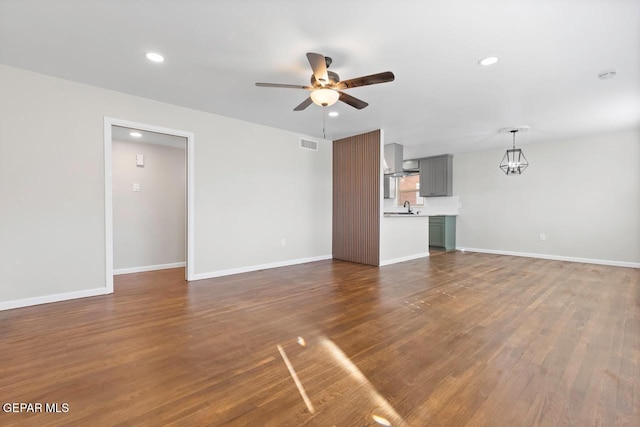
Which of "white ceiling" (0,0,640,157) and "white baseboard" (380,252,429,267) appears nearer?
"white ceiling" (0,0,640,157)

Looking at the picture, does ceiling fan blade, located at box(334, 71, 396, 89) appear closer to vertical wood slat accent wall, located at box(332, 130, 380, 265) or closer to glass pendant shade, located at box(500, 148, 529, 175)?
vertical wood slat accent wall, located at box(332, 130, 380, 265)

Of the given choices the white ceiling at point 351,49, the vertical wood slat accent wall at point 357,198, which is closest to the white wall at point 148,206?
the white ceiling at point 351,49

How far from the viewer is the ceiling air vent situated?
5469 millimetres

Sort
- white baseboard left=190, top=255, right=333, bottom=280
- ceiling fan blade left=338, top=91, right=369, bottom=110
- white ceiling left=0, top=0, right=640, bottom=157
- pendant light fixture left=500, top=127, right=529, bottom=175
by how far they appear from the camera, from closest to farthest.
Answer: white ceiling left=0, top=0, right=640, bottom=157
ceiling fan blade left=338, top=91, right=369, bottom=110
white baseboard left=190, top=255, right=333, bottom=280
pendant light fixture left=500, top=127, right=529, bottom=175

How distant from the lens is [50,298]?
3076 mm

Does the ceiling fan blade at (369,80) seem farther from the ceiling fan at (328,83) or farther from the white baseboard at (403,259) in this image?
the white baseboard at (403,259)

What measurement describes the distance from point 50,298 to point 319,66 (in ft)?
12.4

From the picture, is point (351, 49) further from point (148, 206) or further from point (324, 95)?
point (148, 206)

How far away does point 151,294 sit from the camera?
3.45 meters

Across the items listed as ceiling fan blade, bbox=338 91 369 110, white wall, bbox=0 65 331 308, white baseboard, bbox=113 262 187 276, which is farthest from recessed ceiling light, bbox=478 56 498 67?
white baseboard, bbox=113 262 187 276

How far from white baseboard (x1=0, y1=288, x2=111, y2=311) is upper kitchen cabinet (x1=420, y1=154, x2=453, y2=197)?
7124 mm

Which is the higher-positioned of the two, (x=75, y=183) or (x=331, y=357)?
(x=75, y=183)

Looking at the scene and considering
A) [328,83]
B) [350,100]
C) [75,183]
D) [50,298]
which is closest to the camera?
[328,83]

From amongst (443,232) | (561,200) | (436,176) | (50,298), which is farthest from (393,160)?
(50,298)
